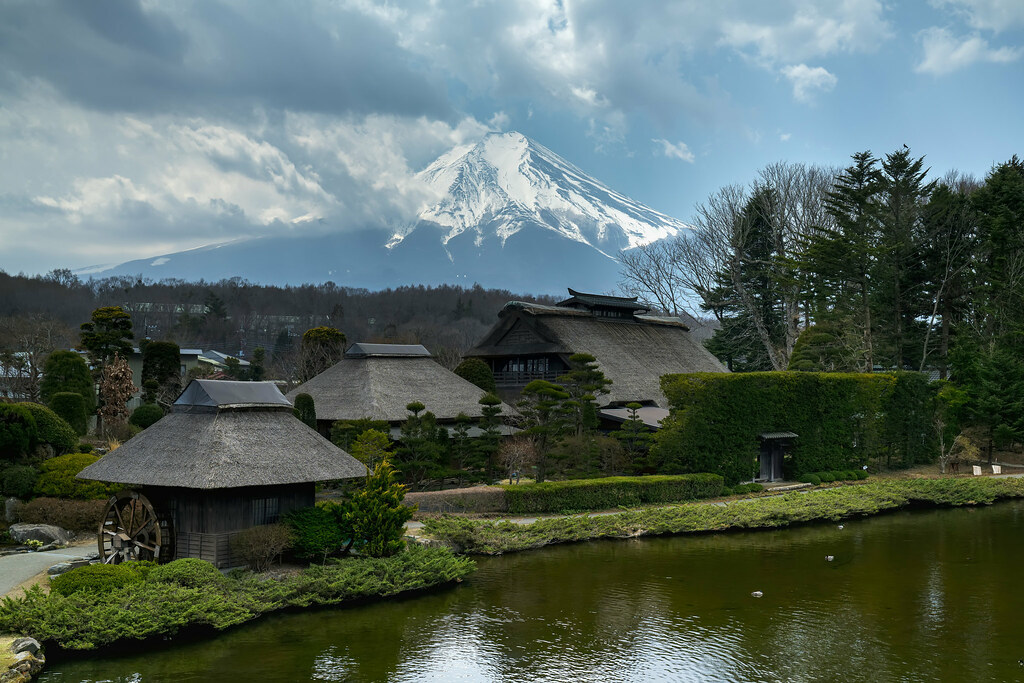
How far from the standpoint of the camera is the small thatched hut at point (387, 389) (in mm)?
34812

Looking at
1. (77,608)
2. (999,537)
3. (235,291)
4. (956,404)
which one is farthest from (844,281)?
(235,291)

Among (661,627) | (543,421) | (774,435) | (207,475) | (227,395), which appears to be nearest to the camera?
(661,627)

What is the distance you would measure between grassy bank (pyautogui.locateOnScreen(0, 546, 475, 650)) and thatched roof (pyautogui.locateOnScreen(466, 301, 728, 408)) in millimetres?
20918

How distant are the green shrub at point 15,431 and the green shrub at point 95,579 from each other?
9.65m

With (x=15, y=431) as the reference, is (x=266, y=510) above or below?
below

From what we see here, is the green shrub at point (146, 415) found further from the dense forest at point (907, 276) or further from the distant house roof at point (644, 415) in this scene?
the dense forest at point (907, 276)

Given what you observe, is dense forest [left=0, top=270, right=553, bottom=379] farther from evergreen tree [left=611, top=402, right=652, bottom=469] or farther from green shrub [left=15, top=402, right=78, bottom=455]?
green shrub [left=15, top=402, right=78, bottom=455]

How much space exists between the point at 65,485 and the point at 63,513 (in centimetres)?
87

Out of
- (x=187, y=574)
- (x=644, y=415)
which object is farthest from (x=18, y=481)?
(x=644, y=415)

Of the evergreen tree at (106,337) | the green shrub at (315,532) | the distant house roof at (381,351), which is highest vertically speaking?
the evergreen tree at (106,337)

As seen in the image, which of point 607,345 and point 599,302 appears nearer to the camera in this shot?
point 607,345

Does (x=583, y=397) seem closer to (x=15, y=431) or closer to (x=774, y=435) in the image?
(x=774, y=435)

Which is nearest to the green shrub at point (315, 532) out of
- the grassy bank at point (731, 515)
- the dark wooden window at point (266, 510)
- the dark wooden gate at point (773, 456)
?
the dark wooden window at point (266, 510)

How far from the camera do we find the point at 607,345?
4494 centimetres
